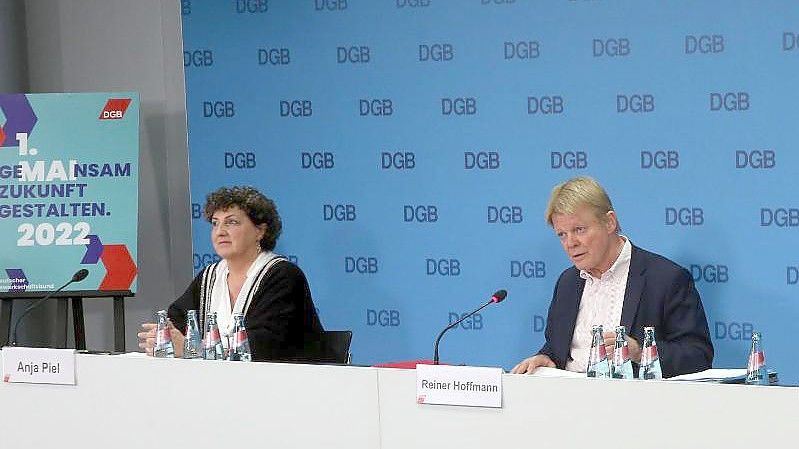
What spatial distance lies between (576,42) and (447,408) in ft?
8.59

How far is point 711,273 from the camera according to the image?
491cm

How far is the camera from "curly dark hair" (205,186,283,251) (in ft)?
14.7

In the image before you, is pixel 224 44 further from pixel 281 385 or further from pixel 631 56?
pixel 281 385

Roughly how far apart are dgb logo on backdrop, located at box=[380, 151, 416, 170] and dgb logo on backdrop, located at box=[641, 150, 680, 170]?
105 cm

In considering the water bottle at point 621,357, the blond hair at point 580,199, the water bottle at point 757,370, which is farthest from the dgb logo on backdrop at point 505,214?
the water bottle at point 757,370

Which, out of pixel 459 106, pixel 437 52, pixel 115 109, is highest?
pixel 437 52

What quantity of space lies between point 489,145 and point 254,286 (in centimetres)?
141

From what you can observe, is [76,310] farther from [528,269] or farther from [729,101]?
[729,101]

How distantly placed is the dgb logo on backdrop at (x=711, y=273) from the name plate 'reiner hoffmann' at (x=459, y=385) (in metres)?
2.39

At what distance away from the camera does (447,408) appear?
2799 millimetres

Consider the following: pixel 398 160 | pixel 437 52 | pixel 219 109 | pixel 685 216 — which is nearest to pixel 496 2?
pixel 437 52

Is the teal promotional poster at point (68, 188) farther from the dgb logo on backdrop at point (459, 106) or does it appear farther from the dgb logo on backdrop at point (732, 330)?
the dgb logo on backdrop at point (732, 330)

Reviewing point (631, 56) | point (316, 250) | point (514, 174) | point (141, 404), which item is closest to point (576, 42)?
point (631, 56)

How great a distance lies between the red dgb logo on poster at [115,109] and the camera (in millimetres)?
5539
